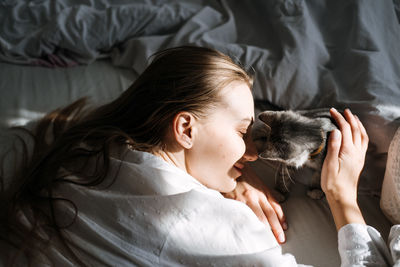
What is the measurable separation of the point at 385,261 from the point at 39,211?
91cm

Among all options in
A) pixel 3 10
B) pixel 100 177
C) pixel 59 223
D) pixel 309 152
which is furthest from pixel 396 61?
pixel 3 10

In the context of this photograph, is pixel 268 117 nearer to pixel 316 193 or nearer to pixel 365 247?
pixel 316 193

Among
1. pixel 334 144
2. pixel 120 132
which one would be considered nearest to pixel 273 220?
pixel 334 144

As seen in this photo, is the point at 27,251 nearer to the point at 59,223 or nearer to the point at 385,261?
the point at 59,223

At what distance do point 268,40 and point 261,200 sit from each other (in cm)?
68

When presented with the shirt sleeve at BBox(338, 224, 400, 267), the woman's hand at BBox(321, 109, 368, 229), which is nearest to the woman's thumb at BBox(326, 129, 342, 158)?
the woman's hand at BBox(321, 109, 368, 229)

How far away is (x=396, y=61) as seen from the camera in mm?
1230

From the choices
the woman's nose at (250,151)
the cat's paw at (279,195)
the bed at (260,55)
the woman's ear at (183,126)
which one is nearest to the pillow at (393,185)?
the bed at (260,55)

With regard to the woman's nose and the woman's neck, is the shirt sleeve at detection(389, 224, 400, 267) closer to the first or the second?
the woman's nose

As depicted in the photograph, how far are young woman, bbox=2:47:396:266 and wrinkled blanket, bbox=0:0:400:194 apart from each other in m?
0.17

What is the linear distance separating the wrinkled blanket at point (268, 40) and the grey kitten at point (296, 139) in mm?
140

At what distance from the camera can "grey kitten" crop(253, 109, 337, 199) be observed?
1082 millimetres

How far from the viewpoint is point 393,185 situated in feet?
3.34

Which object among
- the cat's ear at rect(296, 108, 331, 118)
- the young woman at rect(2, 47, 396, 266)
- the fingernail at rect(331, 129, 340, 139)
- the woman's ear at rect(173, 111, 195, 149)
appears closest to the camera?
the young woman at rect(2, 47, 396, 266)
